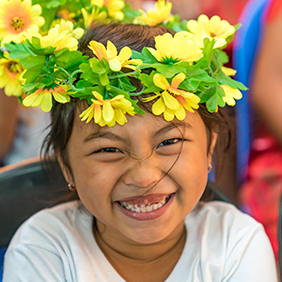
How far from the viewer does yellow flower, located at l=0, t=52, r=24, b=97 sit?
3.15 ft

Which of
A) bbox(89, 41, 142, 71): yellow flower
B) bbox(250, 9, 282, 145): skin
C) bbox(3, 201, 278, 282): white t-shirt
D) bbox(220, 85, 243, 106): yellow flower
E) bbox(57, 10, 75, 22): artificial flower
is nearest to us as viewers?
bbox(89, 41, 142, 71): yellow flower

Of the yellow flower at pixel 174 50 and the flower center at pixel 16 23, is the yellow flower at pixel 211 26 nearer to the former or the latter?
→ the yellow flower at pixel 174 50

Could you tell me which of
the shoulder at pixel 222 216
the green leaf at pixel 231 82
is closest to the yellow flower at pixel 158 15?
the green leaf at pixel 231 82

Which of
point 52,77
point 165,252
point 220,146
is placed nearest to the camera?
point 52,77

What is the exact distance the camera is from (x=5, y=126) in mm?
1401

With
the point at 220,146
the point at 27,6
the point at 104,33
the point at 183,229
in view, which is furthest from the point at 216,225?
the point at 27,6

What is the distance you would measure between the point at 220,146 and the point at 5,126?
75cm

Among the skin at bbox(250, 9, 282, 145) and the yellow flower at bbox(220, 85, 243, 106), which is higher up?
the yellow flower at bbox(220, 85, 243, 106)

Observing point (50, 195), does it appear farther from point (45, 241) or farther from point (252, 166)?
point (252, 166)

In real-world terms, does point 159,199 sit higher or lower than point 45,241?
higher

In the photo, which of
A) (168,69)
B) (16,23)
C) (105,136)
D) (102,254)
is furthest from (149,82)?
(102,254)

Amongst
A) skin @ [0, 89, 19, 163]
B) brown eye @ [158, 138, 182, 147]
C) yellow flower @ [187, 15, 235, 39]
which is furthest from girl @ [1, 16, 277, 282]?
skin @ [0, 89, 19, 163]

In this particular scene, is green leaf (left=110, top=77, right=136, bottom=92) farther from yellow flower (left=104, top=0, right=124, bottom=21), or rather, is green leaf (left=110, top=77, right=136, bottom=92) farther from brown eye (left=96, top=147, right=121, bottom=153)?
yellow flower (left=104, top=0, right=124, bottom=21)

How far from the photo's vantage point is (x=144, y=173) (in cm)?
83
